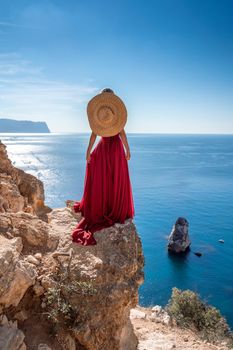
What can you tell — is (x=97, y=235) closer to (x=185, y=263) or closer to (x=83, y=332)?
(x=83, y=332)

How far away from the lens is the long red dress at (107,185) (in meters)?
7.42

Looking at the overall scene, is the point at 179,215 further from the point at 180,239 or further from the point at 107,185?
the point at 107,185

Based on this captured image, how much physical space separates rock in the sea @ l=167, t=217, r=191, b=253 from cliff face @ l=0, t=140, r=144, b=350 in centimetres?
3624

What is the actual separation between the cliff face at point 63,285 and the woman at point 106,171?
403mm

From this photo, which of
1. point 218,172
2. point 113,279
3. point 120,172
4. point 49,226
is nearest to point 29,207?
point 49,226

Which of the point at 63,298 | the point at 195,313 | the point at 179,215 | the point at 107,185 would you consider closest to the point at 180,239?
the point at 179,215

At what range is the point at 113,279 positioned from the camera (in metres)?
6.24

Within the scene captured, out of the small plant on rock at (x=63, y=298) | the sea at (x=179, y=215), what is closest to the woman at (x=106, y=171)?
the small plant on rock at (x=63, y=298)

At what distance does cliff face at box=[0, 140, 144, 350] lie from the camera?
17.1 ft

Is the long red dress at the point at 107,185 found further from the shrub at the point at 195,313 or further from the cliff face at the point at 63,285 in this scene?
the shrub at the point at 195,313

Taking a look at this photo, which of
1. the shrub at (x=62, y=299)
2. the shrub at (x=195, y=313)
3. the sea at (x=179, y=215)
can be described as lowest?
the sea at (x=179, y=215)

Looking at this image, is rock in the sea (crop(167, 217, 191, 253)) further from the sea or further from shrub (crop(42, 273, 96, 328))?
shrub (crop(42, 273, 96, 328))

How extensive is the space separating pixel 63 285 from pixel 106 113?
3.90 metres

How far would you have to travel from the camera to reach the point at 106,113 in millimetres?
7156
